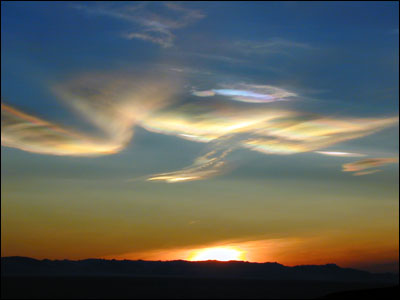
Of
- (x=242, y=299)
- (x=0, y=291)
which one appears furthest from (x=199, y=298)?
(x=0, y=291)

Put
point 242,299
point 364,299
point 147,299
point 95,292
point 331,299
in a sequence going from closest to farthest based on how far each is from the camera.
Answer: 1. point 364,299
2. point 331,299
3. point 242,299
4. point 147,299
5. point 95,292

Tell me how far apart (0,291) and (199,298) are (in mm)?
55256

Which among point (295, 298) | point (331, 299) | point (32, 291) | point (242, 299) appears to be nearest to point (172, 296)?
point (242, 299)

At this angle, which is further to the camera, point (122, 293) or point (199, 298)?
point (122, 293)

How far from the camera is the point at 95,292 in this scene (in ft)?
472

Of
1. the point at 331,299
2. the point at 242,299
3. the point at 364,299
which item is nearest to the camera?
the point at 364,299

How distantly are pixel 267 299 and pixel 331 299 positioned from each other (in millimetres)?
75597

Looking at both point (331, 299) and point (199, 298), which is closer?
point (331, 299)

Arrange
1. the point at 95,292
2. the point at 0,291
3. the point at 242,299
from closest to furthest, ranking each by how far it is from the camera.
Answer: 1. the point at 242,299
2. the point at 0,291
3. the point at 95,292

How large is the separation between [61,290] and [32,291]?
7.59m

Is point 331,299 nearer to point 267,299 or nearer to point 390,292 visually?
point 390,292

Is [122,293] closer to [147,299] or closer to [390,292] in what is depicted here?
[147,299]

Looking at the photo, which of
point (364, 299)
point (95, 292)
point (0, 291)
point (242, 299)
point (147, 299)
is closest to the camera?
point (364, 299)

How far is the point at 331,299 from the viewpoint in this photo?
156ft
